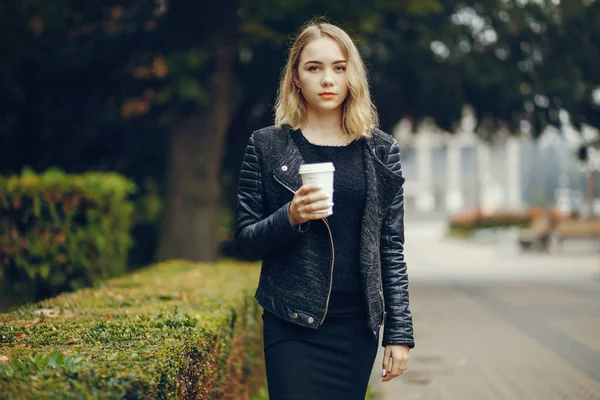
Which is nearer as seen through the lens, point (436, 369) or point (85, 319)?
point (85, 319)

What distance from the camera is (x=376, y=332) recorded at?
3.23m

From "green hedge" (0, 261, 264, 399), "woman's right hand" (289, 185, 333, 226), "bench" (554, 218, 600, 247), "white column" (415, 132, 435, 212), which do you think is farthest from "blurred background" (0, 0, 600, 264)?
"white column" (415, 132, 435, 212)

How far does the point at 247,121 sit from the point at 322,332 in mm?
14268

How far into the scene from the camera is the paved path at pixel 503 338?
7.21 meters

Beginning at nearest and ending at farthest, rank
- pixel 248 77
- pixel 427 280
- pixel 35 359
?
pixel 35 359, pixel 248 77, pixel 427 280

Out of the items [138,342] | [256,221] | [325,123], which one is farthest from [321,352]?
[325,123]

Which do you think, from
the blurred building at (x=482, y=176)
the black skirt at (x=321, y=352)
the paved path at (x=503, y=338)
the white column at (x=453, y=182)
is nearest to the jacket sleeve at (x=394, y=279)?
the black skirt at (x=321, y=352)

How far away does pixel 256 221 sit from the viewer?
3238mm

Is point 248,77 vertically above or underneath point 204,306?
above

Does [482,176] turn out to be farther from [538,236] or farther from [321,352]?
[321,352]

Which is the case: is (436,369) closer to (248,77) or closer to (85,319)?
(85,319)

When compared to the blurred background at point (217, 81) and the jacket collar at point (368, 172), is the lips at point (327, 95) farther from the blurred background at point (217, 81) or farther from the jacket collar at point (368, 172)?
the blurred background at point (217, 81)

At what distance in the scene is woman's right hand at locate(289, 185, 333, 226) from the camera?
282 cm

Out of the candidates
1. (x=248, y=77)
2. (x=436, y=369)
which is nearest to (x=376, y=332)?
(x=436, y=369)
